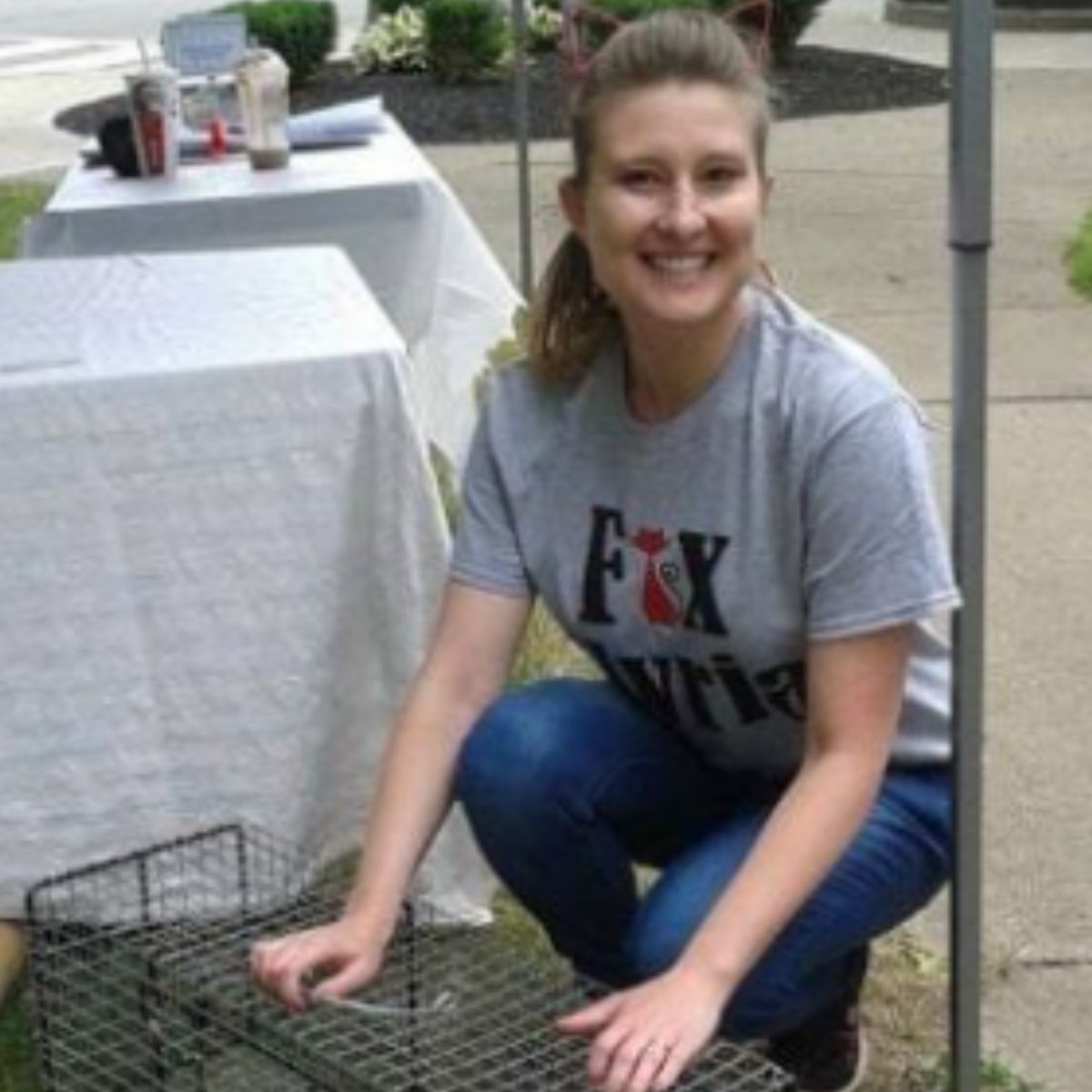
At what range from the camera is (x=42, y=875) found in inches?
115

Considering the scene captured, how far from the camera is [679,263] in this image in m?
2.17

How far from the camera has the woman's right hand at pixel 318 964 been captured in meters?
2.11

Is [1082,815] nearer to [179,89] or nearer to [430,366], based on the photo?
[430,366]

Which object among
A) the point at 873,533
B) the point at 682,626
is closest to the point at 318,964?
the point at 682,626

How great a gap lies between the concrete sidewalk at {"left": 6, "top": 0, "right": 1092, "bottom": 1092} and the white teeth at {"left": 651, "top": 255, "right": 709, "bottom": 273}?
1152 millimetres

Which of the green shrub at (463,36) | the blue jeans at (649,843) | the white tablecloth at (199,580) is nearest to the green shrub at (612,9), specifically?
the green shrub at (463,36)

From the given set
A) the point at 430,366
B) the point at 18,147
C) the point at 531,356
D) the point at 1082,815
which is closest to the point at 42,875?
the point at 531,356

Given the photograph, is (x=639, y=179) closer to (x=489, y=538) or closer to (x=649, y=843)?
(x=489, y=538)

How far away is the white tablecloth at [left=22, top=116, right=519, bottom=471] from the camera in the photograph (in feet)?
14.9

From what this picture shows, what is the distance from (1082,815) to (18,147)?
9.66 m

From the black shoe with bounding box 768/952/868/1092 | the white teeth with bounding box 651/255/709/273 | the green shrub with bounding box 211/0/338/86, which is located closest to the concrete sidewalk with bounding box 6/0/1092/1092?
the black shoe with bounding box 768/952/868/1092

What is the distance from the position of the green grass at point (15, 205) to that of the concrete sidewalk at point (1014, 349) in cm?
95

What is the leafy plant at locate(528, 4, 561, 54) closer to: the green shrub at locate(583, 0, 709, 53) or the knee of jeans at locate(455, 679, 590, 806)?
the green shrub at locate(583, 0, 709, 53)

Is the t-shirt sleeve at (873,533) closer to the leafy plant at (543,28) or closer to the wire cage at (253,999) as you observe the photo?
the wire cage at (253,999)
